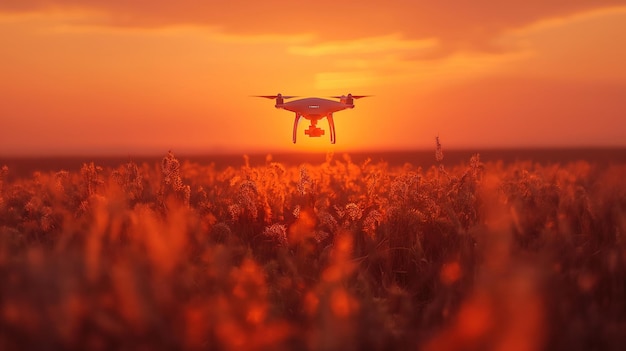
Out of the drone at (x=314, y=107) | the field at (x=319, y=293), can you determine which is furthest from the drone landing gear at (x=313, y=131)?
the field at (x=319, y=293)

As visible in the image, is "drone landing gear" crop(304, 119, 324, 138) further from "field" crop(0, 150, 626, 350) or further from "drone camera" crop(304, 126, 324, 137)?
"field" crop(0, 150, 626, 350)

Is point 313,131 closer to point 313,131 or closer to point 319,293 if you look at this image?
point 313,131

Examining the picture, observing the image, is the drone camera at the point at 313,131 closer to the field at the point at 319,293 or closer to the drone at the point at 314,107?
the drone at the point at 314,107

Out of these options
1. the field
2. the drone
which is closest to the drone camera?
the drone

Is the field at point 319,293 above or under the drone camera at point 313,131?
under

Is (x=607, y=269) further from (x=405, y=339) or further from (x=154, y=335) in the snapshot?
(x=154, y=335)

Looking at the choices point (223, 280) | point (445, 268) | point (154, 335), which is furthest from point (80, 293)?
point (445, 268)

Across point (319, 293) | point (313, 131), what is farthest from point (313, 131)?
point (319, 293)

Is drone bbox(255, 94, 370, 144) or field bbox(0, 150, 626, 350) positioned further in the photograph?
drone bbox(255, 94, 370, 144)
